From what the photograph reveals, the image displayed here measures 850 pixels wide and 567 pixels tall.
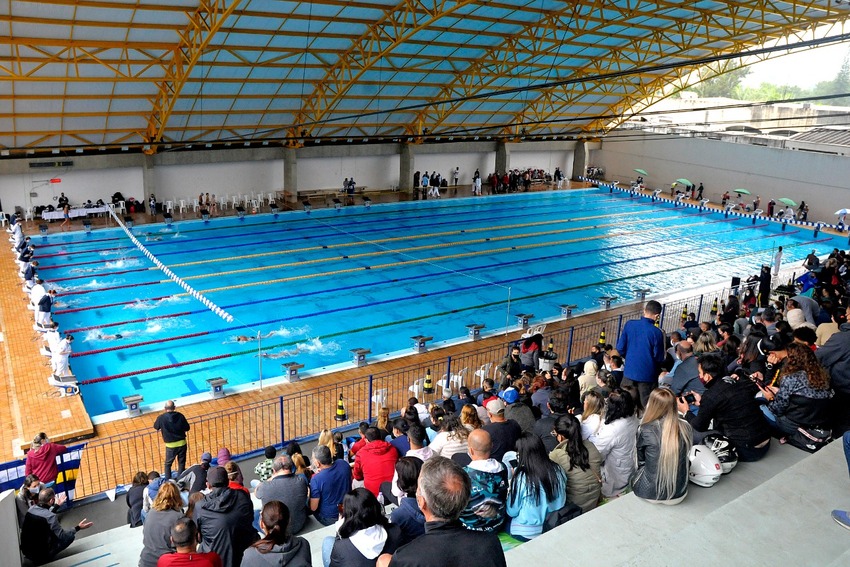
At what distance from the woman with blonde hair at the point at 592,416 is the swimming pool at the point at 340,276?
8683 millimetres

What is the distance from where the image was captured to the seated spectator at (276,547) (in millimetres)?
3430

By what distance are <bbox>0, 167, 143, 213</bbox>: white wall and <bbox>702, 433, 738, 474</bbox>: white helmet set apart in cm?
2485

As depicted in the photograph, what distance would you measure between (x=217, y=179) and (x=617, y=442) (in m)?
26.1

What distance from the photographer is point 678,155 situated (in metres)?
35.8

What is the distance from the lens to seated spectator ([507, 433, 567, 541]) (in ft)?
13.9

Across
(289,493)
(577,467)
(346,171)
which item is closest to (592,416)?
(577,467)

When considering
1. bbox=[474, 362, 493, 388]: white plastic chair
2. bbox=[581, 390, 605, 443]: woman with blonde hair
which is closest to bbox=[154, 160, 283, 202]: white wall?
bbox=[474, 362, 493, 388]: white plastic chair

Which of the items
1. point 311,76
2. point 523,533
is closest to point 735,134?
point 311,76

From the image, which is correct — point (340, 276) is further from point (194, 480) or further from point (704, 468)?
point (704, 468)

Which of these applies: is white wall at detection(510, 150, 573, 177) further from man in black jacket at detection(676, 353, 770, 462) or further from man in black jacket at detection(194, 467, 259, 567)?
man in black jacket at detection(194, 467, 259, 567)

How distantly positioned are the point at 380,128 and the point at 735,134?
18.1 meters

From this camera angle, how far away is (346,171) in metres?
32.1

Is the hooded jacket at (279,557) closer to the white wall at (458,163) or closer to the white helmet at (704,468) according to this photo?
the white helmet at (704,468)

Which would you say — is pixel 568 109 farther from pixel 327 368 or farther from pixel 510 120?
pixel 327 368
